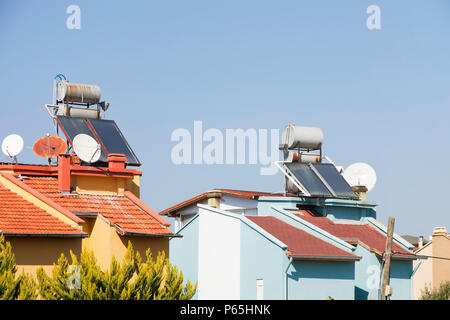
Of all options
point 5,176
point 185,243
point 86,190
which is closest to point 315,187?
point 185,243

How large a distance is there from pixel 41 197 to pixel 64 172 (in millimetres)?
2312

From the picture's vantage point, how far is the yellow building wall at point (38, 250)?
1259 inches

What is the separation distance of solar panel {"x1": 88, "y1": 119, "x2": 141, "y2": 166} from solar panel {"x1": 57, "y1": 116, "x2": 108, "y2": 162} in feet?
1.39

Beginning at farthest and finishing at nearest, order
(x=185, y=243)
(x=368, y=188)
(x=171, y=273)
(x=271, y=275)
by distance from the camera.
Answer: (x=368, y=188) → (x=185, y=243) → (x=271, y=275) → (x=171, y=273)

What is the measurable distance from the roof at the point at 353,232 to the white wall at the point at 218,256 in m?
4.22

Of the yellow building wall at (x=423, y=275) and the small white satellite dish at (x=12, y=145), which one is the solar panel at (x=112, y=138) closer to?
the small white satellite dish at (x=12, y=145)

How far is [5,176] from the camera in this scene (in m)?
36.2

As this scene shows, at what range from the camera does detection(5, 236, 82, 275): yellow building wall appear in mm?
31969

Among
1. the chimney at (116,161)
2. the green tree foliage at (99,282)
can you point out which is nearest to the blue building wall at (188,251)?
the chimney at (116,161)

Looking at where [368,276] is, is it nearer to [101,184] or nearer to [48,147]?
[101,184]

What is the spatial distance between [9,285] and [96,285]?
8.71ft

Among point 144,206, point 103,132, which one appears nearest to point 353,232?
point 144,206

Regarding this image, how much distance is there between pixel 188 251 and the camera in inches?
1802
